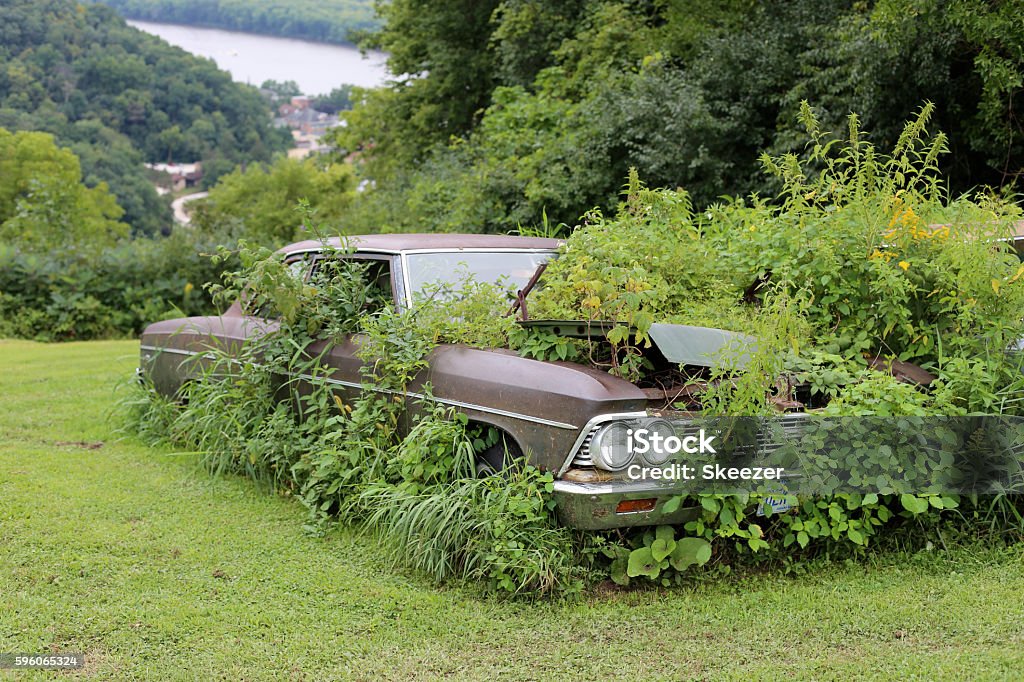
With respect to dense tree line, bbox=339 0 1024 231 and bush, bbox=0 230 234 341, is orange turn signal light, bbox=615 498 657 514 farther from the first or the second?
bush, bbox=0 230 234 341

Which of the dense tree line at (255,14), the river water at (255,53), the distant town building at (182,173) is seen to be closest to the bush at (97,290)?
the river water at (255,53)

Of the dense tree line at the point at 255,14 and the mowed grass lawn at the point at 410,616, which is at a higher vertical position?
the dense tree line at the point at 255,14

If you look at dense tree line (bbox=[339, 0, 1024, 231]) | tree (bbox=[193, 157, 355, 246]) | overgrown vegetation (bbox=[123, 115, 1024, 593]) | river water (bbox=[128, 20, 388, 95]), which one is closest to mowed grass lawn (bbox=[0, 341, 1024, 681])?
overgrown vegetation (bbox=[123, 115, 1024, 593])

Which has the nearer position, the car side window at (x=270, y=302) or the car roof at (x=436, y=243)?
the car roof at (x=436, y=243)

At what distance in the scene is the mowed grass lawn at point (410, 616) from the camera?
3.65 meters

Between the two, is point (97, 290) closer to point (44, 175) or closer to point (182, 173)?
point (44, 175)

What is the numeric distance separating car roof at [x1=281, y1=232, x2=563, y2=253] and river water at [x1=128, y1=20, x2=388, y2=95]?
134 feet

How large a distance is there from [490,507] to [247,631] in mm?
1149

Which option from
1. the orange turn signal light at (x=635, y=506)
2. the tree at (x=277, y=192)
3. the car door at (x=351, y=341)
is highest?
the car door at (x=351, y=341)

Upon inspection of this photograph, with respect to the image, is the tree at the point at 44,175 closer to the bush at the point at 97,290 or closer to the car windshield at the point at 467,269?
the bush at the point at 97,290

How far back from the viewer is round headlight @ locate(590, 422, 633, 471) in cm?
423

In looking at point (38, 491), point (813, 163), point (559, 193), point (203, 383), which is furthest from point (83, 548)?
point (813, 163)

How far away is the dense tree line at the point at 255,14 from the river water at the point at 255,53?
1.98 ft

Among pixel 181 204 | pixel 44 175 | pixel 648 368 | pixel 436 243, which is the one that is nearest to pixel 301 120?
pixel 181 204
